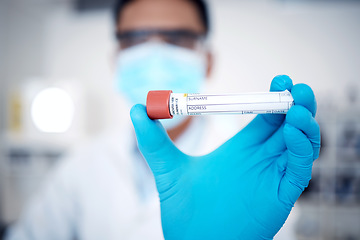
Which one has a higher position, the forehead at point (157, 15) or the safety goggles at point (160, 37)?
the forehead at point (157, 15)

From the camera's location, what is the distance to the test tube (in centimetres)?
34

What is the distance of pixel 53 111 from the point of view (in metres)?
1.79

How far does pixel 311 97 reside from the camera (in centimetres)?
33

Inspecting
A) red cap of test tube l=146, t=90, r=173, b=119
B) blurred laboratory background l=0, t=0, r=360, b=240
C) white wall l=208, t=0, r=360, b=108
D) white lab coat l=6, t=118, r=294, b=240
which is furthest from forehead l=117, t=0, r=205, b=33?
white wall l=208, t=0, r=360, b=108

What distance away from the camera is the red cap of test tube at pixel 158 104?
0.36 meters

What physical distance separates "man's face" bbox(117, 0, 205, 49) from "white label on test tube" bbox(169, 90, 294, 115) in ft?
1.71

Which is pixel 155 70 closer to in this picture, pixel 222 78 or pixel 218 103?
pixel 218 103

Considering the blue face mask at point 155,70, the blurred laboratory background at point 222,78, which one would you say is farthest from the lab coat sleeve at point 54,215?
the blurred laboratory background at point 222,78

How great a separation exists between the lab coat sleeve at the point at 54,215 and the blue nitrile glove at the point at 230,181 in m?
0.65

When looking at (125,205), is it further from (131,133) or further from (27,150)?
(27,150)

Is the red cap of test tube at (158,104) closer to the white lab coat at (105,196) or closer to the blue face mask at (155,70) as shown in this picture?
the blue face mask at (155,70)

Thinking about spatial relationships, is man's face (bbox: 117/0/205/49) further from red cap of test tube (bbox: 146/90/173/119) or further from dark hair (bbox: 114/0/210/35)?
red cap of test tube (bbox: 146/90/173/119)

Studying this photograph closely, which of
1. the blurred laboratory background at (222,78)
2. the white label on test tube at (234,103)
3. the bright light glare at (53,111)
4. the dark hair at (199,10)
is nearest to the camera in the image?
the white label on test tube at (234,103)

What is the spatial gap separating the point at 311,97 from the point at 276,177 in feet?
0.47
